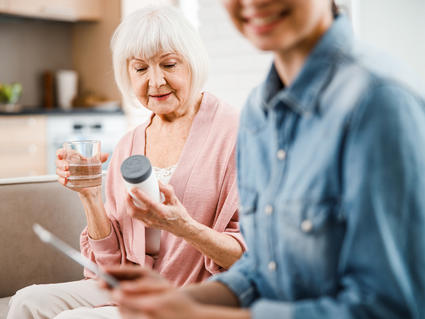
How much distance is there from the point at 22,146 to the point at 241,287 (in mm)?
3245

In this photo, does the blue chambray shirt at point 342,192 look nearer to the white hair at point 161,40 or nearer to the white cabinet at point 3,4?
the white hair at point 161,40

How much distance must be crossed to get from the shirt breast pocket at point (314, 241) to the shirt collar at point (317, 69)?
14 centimetres

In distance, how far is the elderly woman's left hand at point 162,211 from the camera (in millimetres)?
1139

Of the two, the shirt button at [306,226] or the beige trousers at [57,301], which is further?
the beige trousers at [57,301]

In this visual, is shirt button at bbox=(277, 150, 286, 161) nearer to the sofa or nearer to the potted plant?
the sofa

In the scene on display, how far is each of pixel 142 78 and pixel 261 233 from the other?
0.80 metres

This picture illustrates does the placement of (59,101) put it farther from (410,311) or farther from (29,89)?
(410,311)

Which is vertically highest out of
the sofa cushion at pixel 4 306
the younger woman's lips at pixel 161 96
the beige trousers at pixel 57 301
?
the younger woman's lips at pixel 161 96

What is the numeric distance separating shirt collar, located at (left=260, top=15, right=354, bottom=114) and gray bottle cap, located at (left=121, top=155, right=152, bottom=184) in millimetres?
469

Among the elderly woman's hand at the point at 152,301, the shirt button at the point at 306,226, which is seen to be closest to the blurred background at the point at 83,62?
the shirt button at the point at 306,226

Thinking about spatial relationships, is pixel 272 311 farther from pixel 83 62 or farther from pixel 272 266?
pixel 83 62

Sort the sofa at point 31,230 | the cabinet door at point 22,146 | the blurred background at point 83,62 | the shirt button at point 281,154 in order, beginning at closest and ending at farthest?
the shirt button at point 281,154 → the sofa at point 31,230 → the blurred background at point 83,62 → the cabinet door at point 22,146

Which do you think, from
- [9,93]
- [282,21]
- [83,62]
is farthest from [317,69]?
[83,62]

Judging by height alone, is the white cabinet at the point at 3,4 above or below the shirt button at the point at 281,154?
above
